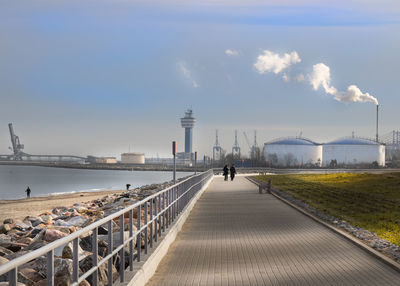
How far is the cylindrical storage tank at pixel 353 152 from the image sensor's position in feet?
541

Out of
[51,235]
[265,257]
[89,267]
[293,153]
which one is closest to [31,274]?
[89,267]

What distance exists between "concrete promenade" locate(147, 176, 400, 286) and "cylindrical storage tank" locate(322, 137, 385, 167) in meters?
148

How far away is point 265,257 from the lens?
10.7m

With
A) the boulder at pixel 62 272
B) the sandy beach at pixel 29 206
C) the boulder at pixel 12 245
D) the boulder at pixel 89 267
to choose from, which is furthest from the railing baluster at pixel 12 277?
the sandy beach at pixel 29 206

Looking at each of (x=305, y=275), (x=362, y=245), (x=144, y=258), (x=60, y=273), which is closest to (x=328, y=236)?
(x=362, y=245)

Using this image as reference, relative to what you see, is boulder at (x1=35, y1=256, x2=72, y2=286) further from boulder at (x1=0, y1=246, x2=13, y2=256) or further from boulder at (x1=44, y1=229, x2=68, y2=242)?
boulder at (x1=44, y1=229, x2=68, y2=242)

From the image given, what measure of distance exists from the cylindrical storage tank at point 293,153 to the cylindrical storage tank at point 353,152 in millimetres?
2883

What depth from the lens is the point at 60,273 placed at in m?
6.20

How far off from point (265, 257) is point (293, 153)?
160 m

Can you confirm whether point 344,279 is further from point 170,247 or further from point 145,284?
point 170,247

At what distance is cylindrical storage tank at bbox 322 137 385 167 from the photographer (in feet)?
541

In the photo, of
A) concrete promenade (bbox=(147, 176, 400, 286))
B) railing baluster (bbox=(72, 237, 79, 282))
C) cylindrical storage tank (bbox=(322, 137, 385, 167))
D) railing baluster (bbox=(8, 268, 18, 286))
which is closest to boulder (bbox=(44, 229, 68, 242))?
concrete promenade (bbox=(147, 176, 400, 286))

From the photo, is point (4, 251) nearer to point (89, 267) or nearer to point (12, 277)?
point (89, 267)

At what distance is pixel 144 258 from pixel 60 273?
3.23 metres
